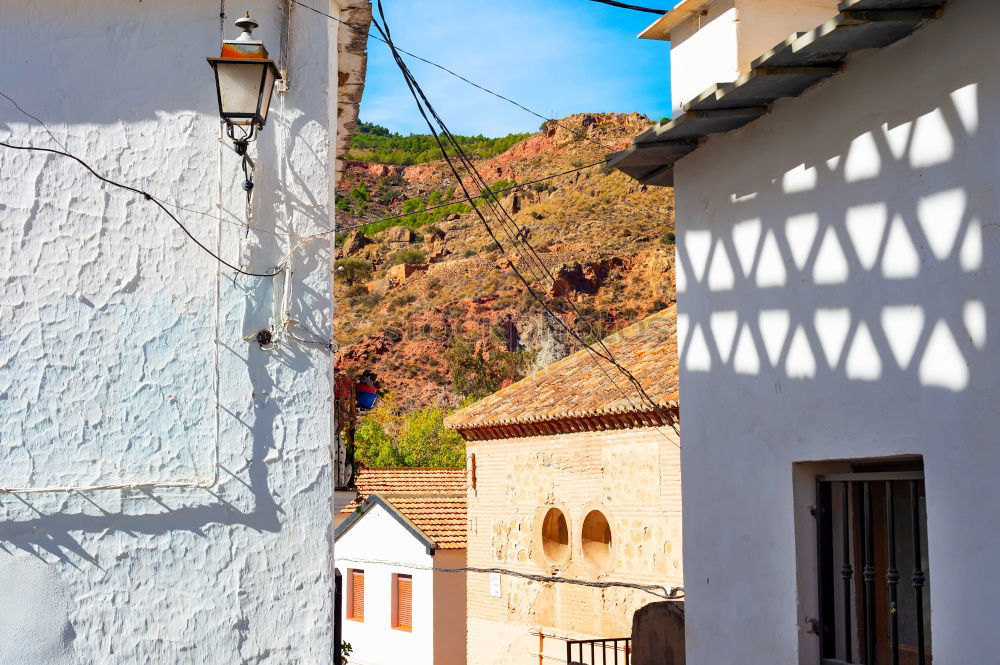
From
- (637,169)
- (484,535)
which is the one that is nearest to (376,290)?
(484,535)

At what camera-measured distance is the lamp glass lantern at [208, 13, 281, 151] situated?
15.8ft

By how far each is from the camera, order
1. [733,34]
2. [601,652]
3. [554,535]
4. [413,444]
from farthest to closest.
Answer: [413,444] → [554,535] → [601,652] → [733,34]

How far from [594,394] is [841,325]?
8.89 meters

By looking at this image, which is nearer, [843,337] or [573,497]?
[843,337]

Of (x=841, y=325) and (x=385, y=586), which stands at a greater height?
(x=841, y=325)

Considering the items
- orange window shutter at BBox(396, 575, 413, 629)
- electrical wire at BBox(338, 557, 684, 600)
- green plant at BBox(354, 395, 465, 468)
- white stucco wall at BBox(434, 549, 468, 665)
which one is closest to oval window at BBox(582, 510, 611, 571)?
electrical wire at BBox(338, 557, 684, 600)

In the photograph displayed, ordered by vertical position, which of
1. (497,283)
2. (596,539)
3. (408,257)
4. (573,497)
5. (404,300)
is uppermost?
(408,257)

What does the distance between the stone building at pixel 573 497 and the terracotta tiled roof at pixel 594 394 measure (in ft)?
0.09

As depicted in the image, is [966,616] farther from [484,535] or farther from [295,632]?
[484,535]

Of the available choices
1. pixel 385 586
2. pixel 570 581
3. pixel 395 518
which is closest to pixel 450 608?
pixel 385 586

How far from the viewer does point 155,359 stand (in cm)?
509

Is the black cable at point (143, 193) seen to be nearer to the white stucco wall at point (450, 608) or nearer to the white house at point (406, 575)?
the white house at point (406, 575)

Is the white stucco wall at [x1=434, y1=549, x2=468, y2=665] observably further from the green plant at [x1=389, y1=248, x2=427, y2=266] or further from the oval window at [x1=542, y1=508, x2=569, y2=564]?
the green plant at [x1=389, y1=248, x2=427, y2=266]

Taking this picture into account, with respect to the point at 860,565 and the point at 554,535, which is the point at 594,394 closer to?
the point at 554,535
